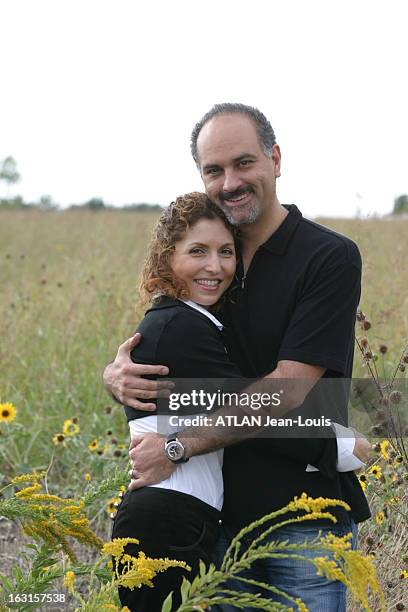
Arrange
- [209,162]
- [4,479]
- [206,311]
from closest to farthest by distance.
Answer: [206,311]
[209,162]
[4,479]

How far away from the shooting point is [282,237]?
2713 millimetres

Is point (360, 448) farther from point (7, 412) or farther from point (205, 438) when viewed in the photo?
point (7, 412)

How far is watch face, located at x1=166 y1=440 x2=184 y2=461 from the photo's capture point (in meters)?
2.45

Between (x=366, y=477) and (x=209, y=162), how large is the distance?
1313 mm

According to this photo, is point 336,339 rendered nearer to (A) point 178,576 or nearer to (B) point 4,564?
(A) point 178,576

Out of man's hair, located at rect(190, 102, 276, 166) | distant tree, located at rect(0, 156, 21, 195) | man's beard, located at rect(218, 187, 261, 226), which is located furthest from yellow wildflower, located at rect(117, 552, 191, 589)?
distant tree, located at rect(0, 156, 21, 195)

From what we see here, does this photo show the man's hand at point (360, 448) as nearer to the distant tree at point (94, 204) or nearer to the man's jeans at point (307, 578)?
the man's jeans at point (307, 578)

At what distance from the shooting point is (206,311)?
8.65 ft

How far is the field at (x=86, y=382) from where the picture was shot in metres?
Answer: 3.16

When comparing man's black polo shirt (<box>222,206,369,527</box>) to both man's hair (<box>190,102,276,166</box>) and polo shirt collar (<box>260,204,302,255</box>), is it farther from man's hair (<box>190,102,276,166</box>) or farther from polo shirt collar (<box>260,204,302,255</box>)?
man's hair (<box>190,102,276,166</box>)

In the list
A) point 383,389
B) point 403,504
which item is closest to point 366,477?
point 403,504

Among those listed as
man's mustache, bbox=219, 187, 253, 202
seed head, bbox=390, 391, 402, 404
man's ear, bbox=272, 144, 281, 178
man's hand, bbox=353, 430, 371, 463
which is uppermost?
man's ear, bbox=272, 144, 281, 178

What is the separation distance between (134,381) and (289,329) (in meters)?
0.50

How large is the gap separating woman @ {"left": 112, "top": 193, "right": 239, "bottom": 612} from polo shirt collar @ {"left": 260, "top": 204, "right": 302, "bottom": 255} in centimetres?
12
